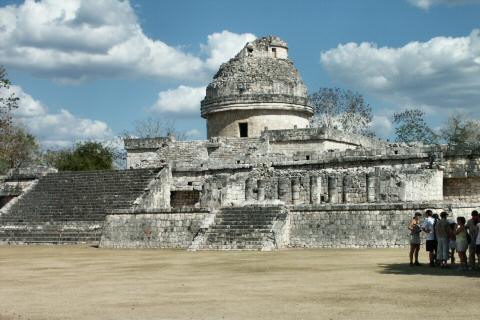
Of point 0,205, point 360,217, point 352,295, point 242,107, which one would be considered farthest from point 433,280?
point 0,205

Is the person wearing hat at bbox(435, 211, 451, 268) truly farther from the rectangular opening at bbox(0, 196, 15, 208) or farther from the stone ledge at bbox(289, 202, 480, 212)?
the rectangular opening at bbox(0, 196, 15, 208)

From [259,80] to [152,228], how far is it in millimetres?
13625

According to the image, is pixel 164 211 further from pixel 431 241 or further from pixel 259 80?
pixel 259 80

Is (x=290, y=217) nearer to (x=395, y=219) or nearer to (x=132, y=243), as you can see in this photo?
(x=395, y=219)

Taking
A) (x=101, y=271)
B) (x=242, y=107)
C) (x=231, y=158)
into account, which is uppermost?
(x=242, y=107)

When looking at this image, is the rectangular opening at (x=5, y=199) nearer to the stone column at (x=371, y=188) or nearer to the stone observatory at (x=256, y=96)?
the stone observatory at (x=256, y=96)

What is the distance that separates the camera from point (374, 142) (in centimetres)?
3534

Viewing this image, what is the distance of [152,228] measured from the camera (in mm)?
22719

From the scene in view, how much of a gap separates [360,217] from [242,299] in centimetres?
1045

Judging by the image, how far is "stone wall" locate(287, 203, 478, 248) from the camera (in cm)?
1930

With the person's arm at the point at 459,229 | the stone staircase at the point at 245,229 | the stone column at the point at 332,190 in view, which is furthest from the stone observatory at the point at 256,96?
the person's arm at the point at 459,229

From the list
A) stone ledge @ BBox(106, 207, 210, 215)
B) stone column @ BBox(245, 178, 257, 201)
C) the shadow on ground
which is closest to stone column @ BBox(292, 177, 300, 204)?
stone column @ BBox(245, 178, 257, 201)

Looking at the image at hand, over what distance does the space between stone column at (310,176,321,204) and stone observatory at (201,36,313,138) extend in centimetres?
1071

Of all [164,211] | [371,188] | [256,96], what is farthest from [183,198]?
[371,188]
